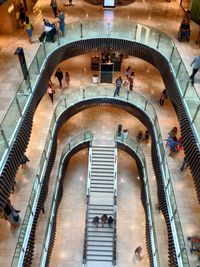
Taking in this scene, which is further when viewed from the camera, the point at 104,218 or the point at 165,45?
the point at 104,218

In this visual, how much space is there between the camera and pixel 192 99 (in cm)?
1296

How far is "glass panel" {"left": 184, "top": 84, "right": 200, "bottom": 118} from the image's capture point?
40.3 ft

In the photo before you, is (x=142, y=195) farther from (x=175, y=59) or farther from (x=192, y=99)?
(x=175, y=59)

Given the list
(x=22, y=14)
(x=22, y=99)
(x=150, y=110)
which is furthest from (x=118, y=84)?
(x=22, y=99)

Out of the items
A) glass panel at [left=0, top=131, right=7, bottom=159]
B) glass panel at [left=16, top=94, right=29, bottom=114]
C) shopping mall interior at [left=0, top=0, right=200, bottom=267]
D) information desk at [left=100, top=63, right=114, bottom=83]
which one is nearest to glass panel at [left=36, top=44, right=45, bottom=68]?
shopping mall interior at [left=0, top=0, right=200, bottom=267]

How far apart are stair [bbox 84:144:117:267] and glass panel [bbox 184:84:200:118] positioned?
30.4ft

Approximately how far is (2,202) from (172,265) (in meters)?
7.25

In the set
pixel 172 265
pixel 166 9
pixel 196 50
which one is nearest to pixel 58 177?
pixel 172 265

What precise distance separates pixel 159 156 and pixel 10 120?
8768 mm

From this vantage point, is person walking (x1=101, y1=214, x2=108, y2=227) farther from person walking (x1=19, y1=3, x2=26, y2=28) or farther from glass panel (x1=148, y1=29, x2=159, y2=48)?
person walking (x1=19, y1=3, x2=26, y2=28)

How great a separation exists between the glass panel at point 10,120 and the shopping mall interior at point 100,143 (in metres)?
0.04

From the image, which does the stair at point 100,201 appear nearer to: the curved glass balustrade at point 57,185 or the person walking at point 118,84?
the curved glass balustrade at point 57,185

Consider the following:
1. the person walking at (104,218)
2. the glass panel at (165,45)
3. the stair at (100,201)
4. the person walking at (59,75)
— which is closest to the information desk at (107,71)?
the person walking at (59,75)

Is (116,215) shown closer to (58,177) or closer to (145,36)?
(58,177)
